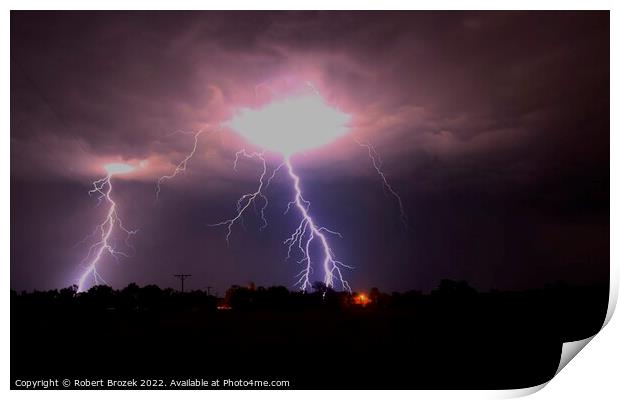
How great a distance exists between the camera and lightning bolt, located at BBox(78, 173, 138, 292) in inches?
166

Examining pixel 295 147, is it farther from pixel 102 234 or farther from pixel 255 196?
pixel 102 234

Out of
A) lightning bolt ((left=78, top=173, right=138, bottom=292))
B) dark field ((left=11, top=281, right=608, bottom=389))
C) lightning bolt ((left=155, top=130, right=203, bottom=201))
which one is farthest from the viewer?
lightning bolt ((left=155, top=130, right=203, bottom=201))

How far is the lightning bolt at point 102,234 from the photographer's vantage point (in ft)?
13.8

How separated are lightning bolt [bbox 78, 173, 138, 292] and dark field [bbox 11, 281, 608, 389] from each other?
1.24ft

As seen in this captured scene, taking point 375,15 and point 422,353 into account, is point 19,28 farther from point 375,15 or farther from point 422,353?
point 422,353

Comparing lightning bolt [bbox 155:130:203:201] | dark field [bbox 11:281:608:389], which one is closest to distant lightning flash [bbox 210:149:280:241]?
lightning bolt [bbox 155:130:203:201]

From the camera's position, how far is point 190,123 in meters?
4.37

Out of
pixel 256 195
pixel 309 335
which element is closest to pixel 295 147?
pixel 256 195

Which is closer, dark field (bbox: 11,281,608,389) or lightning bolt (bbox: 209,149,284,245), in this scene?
dark field (bbox: 11,281,608,389)

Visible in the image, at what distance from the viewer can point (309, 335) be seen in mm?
4375

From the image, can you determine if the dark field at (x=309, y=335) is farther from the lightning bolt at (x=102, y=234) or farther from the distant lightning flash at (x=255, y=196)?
the distant lightning flash at (x=255, y=196)

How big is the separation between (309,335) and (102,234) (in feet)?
6.33

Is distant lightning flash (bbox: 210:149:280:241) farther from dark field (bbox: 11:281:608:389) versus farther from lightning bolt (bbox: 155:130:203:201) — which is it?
dark field (bbox: 11:281:608:389)
